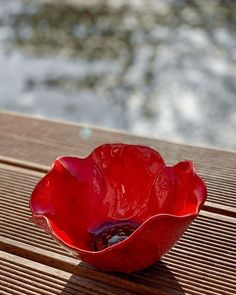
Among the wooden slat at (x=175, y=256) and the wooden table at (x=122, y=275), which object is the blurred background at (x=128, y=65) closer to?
the wooden table at (x=122, y=275)

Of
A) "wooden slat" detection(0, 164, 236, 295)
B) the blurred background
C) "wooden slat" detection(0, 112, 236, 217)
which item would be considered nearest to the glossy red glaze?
"wooden slat" detection(0, 164, 236, 295)

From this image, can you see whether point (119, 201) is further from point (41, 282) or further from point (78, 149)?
point (78, 149)

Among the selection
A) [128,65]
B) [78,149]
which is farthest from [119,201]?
[128,65]

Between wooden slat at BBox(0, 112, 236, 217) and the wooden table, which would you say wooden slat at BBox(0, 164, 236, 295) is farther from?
wooden slat at BBox(0, 112, 236, 217)

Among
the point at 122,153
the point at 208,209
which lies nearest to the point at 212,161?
the point at 208,209

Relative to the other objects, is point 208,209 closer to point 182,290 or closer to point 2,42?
point 182,290

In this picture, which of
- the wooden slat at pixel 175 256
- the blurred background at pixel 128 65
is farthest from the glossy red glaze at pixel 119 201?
the blurred background at pixel 128 65
